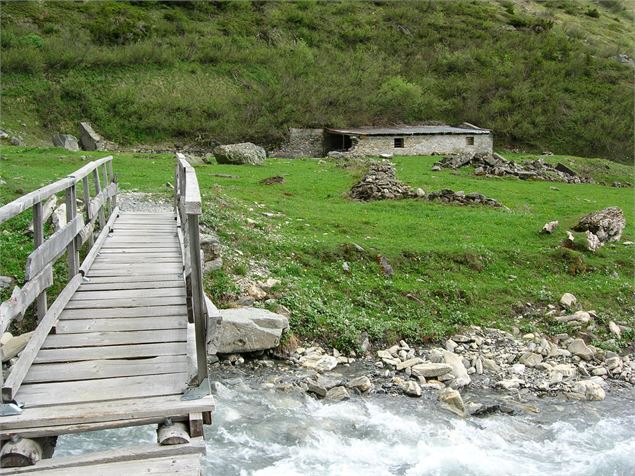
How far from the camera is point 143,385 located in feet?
16.7

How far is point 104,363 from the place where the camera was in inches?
219

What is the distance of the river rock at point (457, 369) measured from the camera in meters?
9.53

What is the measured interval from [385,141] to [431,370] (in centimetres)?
3208

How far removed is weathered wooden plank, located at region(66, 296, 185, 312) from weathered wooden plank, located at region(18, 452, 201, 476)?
9.85ft

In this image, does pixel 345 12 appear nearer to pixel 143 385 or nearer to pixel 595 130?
pixel 595 130

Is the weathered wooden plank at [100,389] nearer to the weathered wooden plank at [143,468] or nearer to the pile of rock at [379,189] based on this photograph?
the weathered wooden plank at [143,468]

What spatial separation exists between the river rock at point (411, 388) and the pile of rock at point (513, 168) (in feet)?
70.8

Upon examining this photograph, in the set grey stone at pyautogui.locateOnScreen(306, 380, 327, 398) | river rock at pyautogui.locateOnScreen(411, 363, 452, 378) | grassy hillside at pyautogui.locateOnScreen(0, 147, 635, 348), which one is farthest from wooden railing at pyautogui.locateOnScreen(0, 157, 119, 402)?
river rock at pyautogui.locateOnScreen(411, 363, 452, 378)

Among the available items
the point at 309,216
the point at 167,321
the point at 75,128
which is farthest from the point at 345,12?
the point at 167,321

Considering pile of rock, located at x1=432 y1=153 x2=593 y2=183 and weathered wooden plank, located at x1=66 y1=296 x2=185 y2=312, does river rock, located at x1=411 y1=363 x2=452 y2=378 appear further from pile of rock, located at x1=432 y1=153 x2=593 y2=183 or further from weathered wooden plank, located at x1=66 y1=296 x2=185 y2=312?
pile of rock, located at x1=432 y1=153 x2=593 y2=183

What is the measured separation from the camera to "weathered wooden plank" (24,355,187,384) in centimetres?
522

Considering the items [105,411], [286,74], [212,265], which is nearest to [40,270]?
[105,411]

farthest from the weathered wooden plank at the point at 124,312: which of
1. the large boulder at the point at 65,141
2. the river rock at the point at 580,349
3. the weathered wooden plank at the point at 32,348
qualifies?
the large boulder at the point at 65,141

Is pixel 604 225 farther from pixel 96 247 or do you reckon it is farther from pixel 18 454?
pixel 18 454
